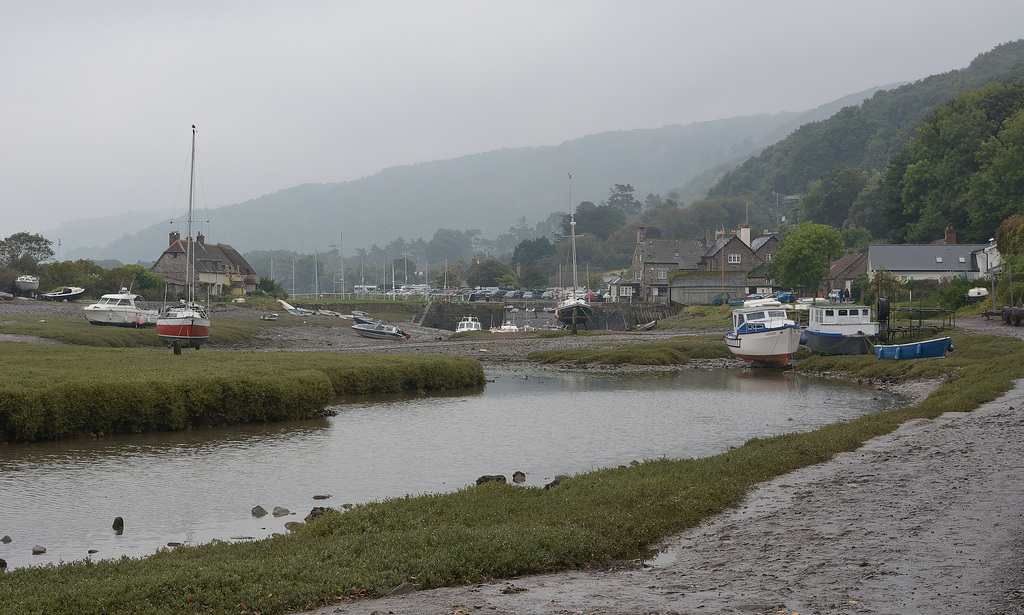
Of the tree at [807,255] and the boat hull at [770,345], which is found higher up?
the tree at [807,255]

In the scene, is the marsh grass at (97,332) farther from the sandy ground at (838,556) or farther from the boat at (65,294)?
the sandy ground at (838,556)

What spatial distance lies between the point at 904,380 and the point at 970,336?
904 centimetres

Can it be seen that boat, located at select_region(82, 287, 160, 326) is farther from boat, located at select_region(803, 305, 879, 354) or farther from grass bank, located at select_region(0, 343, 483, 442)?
A: boat, located at select_region(803, 305, 879, 354)

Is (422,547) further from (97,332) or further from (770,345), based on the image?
(97,332)

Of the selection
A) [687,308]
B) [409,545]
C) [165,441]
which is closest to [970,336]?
[165,441]

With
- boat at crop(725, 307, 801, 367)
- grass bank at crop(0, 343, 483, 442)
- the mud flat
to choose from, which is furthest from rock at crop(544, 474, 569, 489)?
boat at crop(725, 307, 801, 367)

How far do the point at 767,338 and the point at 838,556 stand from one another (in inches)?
1832

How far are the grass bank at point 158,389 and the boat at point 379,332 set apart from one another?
4699 centimetres

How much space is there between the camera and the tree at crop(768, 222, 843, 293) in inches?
4075

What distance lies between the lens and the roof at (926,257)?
93.6 m

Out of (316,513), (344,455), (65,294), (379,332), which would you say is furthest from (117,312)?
(316,513)

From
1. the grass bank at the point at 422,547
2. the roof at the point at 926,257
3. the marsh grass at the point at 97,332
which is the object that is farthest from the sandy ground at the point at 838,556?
the roof at the point at 926,257

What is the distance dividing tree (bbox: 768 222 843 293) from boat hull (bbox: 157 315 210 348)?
67.8 meters

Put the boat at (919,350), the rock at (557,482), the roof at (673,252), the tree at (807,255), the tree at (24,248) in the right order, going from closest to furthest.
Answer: the rock at (557,482), the boat at (919,350), the tree at (807,255), the tree at (24,248), the roof at (673,252)
